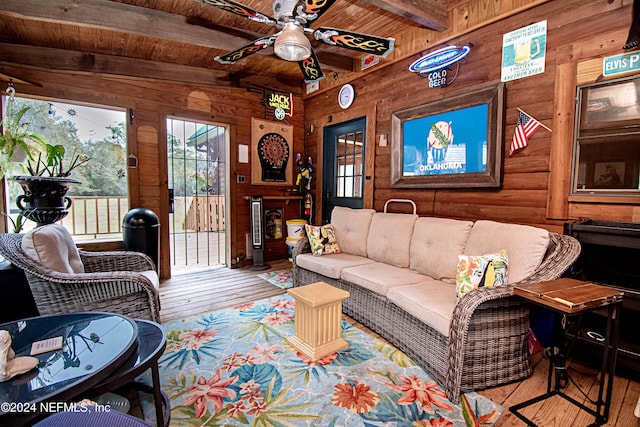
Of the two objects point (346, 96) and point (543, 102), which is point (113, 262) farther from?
point (543, 102)

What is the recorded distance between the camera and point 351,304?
9.46ft

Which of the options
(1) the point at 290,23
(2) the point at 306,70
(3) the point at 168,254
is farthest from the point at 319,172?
(1) the point at 290,23

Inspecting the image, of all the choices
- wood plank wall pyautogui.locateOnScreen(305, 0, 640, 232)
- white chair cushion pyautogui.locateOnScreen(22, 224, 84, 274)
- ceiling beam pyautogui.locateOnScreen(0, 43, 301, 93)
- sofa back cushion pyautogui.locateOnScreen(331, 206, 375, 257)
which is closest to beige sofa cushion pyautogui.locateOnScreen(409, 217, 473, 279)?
wood plank wall pyautogui.locateOnScreen(305, 0, 640, 232)

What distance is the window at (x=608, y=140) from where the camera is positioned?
1987 mm

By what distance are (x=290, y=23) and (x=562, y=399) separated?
9.77 ft

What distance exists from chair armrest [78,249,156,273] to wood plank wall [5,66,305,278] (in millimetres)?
1344

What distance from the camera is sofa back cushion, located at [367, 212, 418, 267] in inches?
117

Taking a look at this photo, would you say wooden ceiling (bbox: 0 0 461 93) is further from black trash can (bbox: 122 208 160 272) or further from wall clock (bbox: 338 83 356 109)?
black trash can (bbox: 122 208 160 272)

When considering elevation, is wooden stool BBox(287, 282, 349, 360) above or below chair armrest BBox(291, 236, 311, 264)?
below

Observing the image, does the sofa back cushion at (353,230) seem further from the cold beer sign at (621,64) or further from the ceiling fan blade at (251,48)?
the cold beer sign at (621,64)

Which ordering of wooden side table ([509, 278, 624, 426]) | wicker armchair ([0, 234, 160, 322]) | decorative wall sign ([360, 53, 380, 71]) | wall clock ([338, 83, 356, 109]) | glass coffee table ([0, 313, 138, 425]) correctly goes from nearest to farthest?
glass coffee table ([0, 313, 138, 425]) → wooden side table ([509, 278, 624, 426]) → wicker armchair ([0, 234, 160, 322]) → decorative wall sign ([360, 53, 380, 71]) → wall clock ([338, 83, 356, 109])

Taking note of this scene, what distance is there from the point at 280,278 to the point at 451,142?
2686 mm

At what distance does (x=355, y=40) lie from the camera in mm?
2361

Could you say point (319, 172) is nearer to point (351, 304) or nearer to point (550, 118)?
point (351, 304)
